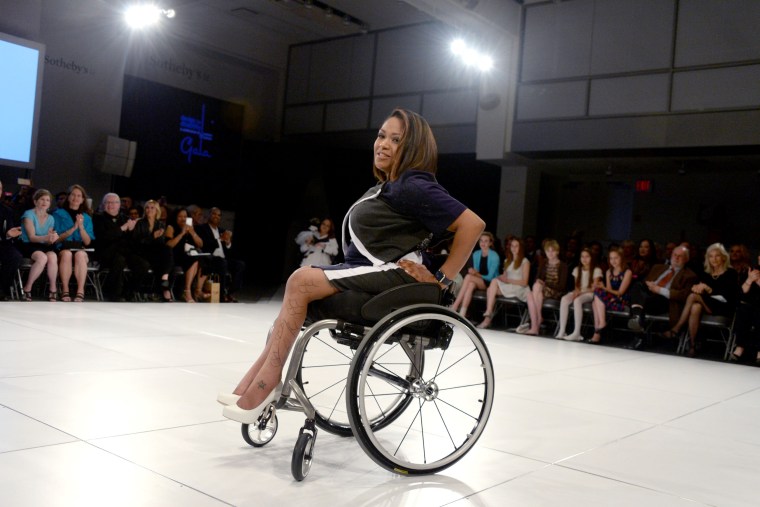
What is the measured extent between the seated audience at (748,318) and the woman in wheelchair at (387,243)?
4841 mm

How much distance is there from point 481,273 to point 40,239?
4534 millimetres

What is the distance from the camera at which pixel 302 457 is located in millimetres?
1865

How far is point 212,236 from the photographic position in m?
7.81

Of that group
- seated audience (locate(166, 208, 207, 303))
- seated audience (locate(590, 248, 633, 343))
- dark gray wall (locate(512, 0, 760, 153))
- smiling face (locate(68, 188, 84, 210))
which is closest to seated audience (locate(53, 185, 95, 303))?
smiling face (locate(68, 188, 84, 210))

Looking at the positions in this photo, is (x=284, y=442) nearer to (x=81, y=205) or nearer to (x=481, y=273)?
(x=81, y=205)

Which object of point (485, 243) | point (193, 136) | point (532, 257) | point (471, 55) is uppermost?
point (471, 55)

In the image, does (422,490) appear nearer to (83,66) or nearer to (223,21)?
(83,66)

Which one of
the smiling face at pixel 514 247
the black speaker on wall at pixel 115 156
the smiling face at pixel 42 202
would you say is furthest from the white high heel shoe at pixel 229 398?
the black speaker on wall at pixel 115 156

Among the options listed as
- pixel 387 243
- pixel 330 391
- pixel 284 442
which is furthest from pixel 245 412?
pixel 330 391

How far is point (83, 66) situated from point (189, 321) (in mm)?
5444

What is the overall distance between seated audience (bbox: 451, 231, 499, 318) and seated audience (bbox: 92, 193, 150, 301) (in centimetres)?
341

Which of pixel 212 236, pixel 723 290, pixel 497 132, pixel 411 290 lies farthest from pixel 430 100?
pixel 411 290

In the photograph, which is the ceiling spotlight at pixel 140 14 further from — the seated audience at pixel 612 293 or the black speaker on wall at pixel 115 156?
the seated audience at pixel 612 293

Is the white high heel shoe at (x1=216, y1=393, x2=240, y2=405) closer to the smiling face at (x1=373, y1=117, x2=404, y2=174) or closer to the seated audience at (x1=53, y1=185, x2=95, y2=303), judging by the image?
the smiling face at (x1=373, y1=117, x2=404, y2=174)
